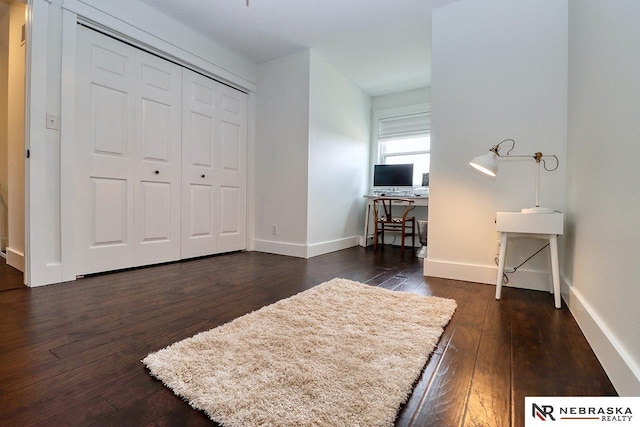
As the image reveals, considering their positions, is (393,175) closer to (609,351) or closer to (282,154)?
(282,154)

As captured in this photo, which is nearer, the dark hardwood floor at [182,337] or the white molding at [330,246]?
the dark hardwood floor at [182,337]

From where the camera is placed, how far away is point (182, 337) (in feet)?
4.36

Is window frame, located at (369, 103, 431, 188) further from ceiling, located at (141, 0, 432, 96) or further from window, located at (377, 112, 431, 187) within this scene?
ceiling, located at (141, 0, 432, 96)

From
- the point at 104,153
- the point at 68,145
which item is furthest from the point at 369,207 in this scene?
the point at 68,145

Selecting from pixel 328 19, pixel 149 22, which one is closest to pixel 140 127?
pixel 149 22

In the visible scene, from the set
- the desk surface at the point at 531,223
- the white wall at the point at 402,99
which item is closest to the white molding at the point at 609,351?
the desk surface at the point at 531,223

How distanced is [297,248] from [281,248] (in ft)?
0.80

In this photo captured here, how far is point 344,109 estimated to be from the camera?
4.16 meters

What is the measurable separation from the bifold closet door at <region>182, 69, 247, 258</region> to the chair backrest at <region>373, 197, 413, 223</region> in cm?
176

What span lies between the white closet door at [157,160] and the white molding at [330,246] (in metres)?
1.42

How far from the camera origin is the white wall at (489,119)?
7.13 ft

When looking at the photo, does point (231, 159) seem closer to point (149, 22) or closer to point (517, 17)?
point (149, 22)

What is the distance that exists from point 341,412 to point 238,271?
1990 millimetres

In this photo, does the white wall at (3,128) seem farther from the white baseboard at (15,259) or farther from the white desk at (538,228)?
the white desk at (538,228)
